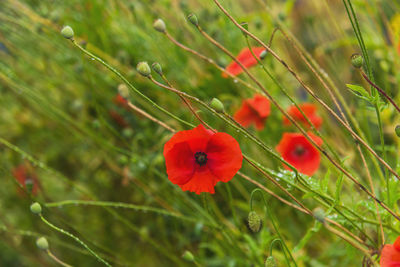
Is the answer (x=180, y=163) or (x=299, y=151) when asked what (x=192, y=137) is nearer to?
(x=180, y=163)

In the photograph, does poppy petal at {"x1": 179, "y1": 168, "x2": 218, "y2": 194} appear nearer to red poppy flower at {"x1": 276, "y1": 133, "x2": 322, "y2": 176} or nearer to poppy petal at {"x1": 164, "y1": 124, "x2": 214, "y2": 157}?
poppy petal at {"x1": 164, "y1": 124, "x2": 214, "y2": 157}

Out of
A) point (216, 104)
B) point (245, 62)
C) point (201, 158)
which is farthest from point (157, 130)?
point (216, 104)

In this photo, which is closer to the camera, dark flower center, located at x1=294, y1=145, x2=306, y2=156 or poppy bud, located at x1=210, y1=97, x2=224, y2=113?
poppy bud, located at x1=210, y1=97, x2=224, y2=113

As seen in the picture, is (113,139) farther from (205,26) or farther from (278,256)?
(278,256)

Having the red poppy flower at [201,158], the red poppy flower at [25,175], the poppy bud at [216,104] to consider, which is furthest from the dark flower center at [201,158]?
the red poppy flower at [25,175]

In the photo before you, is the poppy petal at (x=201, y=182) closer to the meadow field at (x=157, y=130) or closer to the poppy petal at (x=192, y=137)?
the poppy petal at (x=192, y=137)

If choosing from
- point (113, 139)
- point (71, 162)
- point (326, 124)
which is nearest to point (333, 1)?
point (326, 124)

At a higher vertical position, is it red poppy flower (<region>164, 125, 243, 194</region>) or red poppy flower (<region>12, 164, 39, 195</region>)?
red poppy flower (<region>164, 125, 243, 194</region>)

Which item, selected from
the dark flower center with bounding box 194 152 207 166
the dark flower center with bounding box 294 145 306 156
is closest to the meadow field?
the dark flower center with bounding box 294 145 306 156
